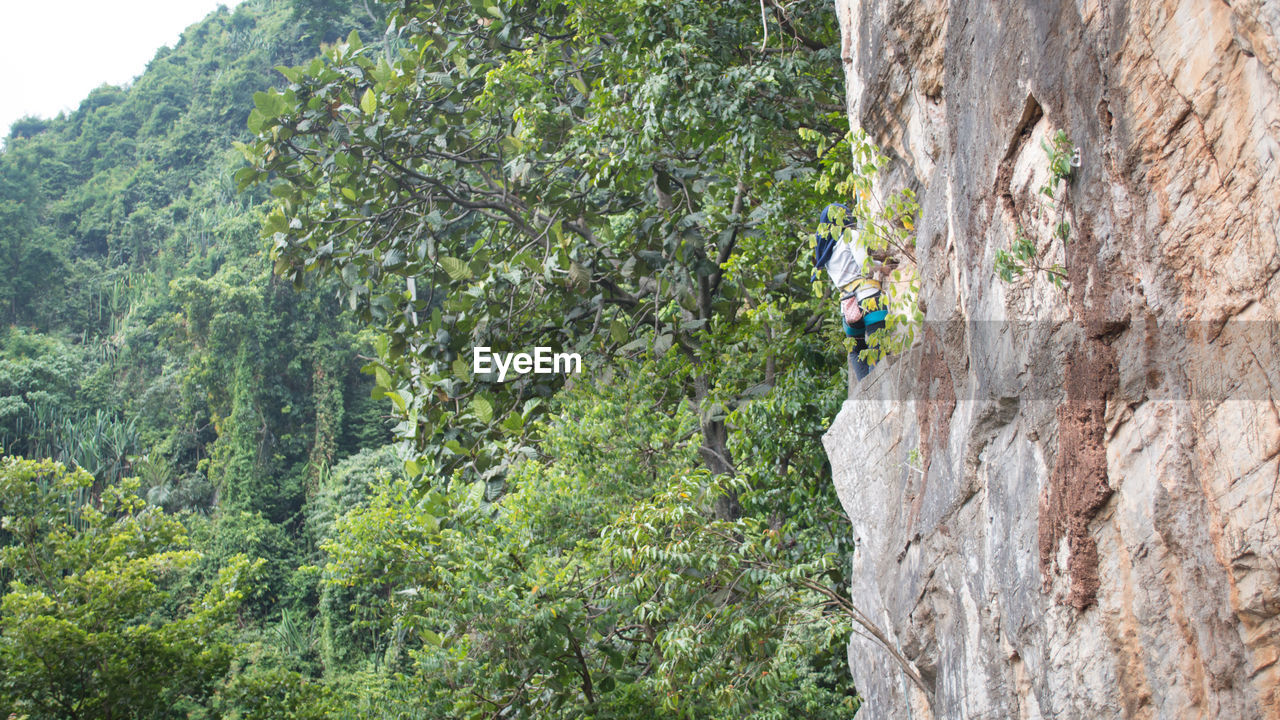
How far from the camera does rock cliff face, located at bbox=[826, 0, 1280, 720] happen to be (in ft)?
5.95

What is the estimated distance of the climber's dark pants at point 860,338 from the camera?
12.8 ft

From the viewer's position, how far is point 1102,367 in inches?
87.2

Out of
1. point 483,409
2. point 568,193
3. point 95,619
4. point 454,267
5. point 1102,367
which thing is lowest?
→ point 95,619

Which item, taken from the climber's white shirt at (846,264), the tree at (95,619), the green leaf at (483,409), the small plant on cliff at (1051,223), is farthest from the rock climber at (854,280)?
the tree at (95,619)

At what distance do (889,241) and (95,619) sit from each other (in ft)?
25.4

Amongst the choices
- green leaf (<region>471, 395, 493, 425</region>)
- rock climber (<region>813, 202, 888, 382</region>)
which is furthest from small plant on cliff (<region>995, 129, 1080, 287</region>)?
green leaf (<region>471, 395, 493, 425</region>)

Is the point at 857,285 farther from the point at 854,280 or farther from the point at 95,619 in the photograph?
the point at 95,619

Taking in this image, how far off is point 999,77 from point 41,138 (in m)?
36.7

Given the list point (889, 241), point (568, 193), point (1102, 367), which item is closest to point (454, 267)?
point (568, 193)

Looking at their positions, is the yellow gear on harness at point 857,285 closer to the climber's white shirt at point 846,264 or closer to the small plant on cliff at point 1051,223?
the climber's white shirt at point 846,264

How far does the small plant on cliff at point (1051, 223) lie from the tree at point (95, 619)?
8010 millimetres

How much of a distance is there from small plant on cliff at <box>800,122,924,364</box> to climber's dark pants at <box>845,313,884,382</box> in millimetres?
98

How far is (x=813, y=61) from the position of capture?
618cm

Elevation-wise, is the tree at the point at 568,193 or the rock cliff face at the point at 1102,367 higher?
the tree at the point at 568,193
